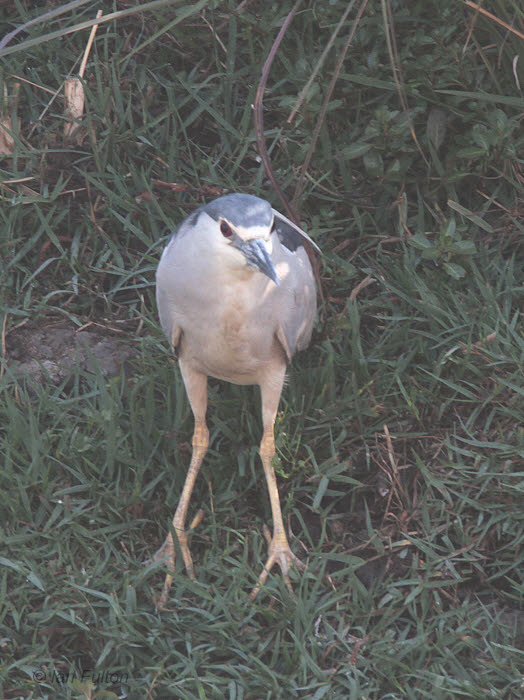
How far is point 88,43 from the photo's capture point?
4.00 metres

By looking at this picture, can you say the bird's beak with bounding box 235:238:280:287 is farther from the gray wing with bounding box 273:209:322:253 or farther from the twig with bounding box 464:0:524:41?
the twig with bounding box 464:0:524:41

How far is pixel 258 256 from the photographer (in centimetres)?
261

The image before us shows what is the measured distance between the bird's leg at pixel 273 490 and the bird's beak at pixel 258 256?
588 millimetres

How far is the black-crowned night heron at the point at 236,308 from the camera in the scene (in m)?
2.69

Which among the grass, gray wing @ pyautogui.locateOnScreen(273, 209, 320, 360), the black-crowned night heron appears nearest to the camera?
the black-crowned night heron

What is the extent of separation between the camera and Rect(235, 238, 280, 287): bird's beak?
2.58 meters

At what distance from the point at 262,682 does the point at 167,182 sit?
2231 mm

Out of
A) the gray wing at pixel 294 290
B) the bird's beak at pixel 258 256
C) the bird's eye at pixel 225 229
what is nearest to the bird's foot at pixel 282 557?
the gray wing at pixel 294 290

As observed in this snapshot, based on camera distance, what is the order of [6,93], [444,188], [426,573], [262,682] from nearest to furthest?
[262,682] < [426,573] < [444,188] < [6,93]

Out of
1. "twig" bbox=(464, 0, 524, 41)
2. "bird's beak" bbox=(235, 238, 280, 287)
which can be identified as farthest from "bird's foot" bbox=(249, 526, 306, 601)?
"twig" bbox=(464, 0, 524, 41)

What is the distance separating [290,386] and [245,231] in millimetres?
1027

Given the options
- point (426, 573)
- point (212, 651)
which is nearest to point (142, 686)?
point (212, 651)

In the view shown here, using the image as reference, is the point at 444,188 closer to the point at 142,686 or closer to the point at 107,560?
the point at 107,560

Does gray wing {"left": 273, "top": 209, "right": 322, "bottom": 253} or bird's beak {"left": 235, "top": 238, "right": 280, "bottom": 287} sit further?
gray wing {"left": 273, "top": 209, "right": 322, "bottom": 253}
